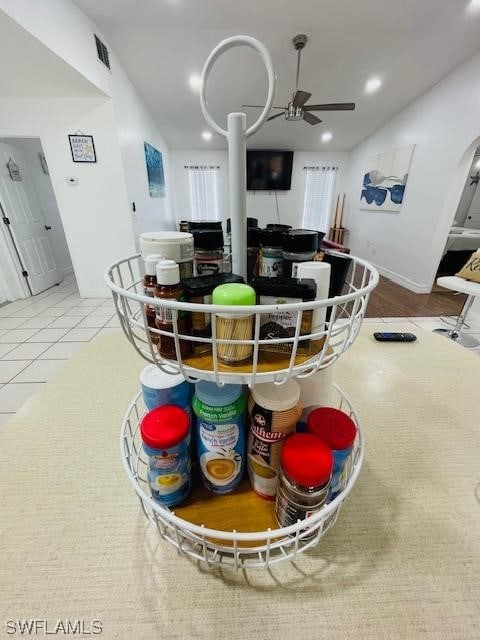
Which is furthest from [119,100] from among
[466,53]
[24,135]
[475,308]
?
[475,308]

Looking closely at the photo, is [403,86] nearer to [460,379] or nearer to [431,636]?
[460,379]

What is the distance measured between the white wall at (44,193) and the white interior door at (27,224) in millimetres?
123

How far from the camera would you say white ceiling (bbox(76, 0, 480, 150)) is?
5.53 ft

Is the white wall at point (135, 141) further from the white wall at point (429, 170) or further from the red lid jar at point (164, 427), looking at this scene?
the white wall at point (429, 170)

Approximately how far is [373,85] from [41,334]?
383 cm

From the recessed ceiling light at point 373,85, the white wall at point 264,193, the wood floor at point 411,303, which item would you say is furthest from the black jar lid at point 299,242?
the white wall at point 264,193

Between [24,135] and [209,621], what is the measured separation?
3.11m

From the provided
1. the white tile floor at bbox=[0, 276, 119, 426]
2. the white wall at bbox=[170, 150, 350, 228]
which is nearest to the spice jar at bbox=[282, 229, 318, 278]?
the white tile floor at bbox=[0, 276, 119, 426]

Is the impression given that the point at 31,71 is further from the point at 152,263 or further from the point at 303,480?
the point at 303,480

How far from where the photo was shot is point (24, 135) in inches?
82.4

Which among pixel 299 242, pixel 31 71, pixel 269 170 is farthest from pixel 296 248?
pixel 269 170

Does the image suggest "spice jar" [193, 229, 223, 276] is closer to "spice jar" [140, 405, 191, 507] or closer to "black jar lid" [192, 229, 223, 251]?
"black jar lid" [192, 229, 223, 251]

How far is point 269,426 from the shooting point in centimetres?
42

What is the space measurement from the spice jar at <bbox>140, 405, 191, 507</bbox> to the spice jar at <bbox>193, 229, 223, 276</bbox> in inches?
10.1
